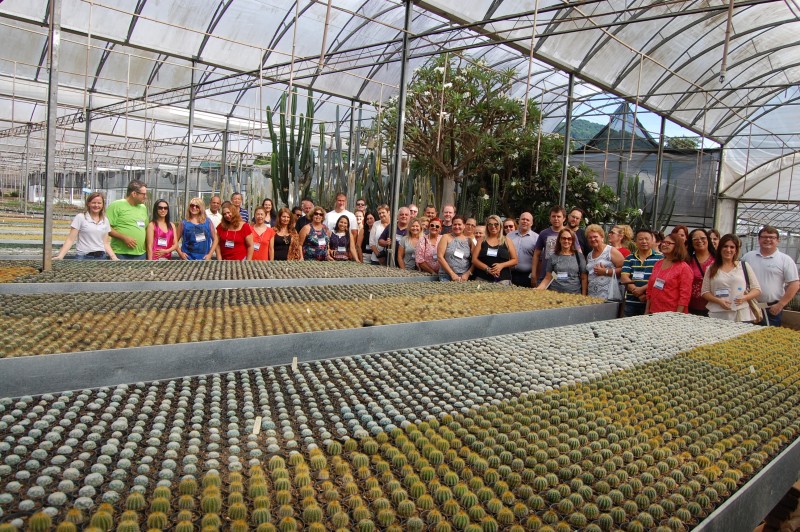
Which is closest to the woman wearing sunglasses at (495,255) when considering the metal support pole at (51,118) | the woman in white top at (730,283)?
the woman in white top at (730,283)

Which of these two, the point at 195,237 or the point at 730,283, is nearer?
the point at 730,283

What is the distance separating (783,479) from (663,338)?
160 cm

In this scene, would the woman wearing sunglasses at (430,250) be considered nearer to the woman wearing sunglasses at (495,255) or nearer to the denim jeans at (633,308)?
the woman wearing sunglasses at (495,255)

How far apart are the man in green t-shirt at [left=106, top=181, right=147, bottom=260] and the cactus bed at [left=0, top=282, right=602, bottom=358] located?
75.8 inches

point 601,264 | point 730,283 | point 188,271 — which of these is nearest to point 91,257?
point 188,271

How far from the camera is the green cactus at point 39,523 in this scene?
3.41 feet

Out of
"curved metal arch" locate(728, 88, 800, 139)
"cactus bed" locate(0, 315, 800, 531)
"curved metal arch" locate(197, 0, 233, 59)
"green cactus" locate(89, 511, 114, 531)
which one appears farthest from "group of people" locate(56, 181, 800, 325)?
"curved metal arch" locate(728, 88, 800, 139)

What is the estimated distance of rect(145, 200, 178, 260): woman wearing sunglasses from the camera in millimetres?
5473

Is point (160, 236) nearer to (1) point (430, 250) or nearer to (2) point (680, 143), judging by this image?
(1) point (430, 250)

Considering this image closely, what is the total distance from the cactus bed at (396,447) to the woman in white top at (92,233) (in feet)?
11.9

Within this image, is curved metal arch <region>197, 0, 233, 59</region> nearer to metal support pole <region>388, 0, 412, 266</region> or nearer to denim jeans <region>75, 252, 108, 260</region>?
metal support pole <region>388, 0, 412, 266</region>

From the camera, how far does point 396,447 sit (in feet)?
5.11

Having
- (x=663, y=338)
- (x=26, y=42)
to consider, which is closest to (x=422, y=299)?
(x=663, y=338)

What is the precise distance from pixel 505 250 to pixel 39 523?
4.90 m
